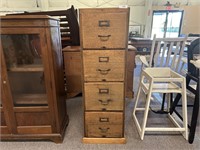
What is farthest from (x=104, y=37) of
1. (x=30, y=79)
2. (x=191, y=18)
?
(x=191, y=18)

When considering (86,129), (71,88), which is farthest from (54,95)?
(71,88)

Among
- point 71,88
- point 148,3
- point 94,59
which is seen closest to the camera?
point 94,59

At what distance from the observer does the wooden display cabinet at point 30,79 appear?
1262 mm

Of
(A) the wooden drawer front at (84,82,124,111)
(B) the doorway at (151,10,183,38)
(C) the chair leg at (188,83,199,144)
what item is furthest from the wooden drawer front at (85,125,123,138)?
(B) the doorway at (151,10,183,38)

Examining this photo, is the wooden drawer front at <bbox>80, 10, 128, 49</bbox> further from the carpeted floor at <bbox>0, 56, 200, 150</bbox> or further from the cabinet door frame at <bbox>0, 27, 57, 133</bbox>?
the carpeted floor at <bbox>0, 56, 200, 150</bbox>

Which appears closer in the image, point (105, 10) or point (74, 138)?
point (105, 10)

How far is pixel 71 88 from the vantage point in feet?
7.98

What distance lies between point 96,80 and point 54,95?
0.40 metres

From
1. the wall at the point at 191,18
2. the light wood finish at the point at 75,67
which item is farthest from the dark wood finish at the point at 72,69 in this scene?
the wall at the point at 191,18

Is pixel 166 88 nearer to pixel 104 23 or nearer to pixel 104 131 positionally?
pixel 104 131

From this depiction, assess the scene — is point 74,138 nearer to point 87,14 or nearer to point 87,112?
point 87,112

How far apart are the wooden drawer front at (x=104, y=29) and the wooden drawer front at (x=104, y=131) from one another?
76cm

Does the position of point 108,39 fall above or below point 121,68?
above

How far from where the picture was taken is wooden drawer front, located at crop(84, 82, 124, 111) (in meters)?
1.39
